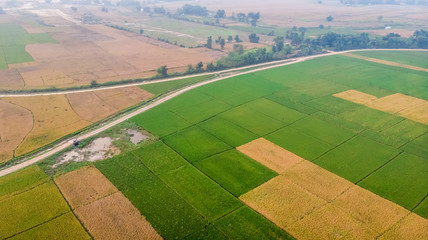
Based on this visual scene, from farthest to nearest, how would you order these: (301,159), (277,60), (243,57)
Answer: (277,60) → (243,57) → (301,159)

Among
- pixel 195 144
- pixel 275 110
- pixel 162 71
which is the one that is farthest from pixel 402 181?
pixel 162 71

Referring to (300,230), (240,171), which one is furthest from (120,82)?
(300,230)

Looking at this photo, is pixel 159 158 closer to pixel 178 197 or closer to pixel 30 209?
pixel 178 197

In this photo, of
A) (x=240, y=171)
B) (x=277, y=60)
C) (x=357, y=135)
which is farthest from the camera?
(x=277, y=60)

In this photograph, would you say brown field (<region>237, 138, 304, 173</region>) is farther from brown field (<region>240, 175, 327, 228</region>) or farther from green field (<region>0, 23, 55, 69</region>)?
green field (<region>0, 23, 55, 69</region>)

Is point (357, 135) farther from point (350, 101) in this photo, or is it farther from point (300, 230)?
point (300, 230)

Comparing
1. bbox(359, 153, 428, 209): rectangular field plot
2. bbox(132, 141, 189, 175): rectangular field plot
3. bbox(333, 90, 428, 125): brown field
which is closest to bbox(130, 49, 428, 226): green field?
bbox(359, 153, 428, 209): rectangular field plot

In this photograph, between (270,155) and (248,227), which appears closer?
(248,227)
